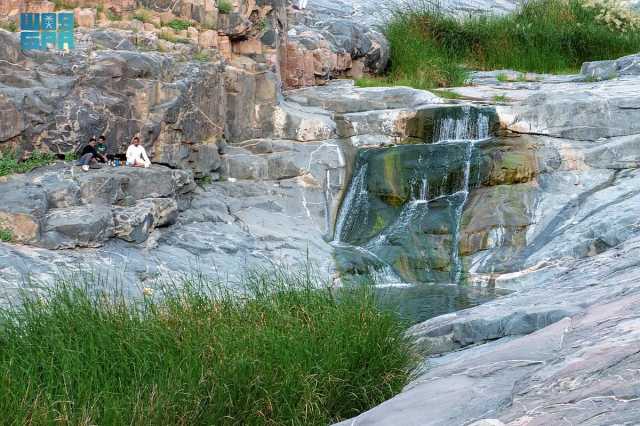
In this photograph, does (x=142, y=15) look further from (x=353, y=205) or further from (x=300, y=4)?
(x=300, y=4)

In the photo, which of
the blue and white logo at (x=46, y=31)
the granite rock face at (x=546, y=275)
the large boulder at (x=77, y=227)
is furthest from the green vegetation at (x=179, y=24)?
the granite rock face at (x=546, y=275)

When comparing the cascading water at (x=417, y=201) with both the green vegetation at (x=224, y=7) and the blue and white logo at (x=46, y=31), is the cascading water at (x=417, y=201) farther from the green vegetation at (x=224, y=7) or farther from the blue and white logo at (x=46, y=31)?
the blue and white logo at (x=46, y=31)

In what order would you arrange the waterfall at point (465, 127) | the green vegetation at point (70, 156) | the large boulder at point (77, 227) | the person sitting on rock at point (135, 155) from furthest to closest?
the waterfall at point (465, 127) → the person sitting on rock at point (135, 155) → the green vegetation at point (70, 156) → the large boulder at point (77, 227)

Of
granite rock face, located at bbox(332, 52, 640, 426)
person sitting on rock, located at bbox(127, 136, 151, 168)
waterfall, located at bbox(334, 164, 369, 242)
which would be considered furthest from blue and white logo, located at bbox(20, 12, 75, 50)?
granite rock face, located at bbox(332, 52, 640, 426)

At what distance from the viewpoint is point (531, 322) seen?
17.8 feet

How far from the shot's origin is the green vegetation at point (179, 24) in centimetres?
1280

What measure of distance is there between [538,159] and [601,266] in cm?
537

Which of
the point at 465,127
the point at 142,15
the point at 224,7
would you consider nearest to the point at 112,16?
the point at 142,15

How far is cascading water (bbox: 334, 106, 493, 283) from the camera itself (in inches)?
439

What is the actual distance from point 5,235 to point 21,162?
1.44 meters

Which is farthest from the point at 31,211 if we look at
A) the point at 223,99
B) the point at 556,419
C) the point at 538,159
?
the point at 556,419

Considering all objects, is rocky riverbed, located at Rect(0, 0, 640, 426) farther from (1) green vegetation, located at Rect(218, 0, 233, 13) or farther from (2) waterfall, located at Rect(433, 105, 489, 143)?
(1) green vegetation, located at Rect(218, 0, 233, 13)

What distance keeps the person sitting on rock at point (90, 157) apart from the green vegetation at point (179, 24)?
2.84 metres

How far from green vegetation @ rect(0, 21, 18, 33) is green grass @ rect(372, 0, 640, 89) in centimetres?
762
